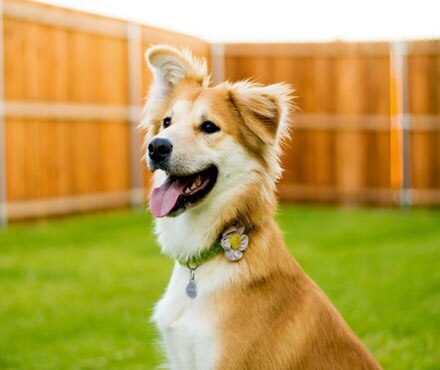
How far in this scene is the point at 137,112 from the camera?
12391mm

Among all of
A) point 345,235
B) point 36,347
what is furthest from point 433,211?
point 36,347

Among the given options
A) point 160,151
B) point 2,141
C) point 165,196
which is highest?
point 2,141

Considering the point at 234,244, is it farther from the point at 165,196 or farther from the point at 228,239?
the point at 165,196

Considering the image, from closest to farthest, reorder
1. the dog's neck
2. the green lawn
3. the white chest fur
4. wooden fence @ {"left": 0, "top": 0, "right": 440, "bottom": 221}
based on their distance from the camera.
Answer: the white chest fur
the dog's neck
the green lawn
wooden fence @ {"left": 0, "top": 0, "right": 440, "bottom": 221}

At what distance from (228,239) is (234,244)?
43mm

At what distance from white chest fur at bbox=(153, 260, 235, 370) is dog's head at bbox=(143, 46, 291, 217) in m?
0.34

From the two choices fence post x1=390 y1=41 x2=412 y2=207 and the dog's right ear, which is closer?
the dog's right ear

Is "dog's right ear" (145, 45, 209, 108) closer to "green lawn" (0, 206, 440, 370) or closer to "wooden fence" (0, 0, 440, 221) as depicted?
"green lawn" (0, 206, 440, 370)

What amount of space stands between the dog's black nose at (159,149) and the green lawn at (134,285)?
2.06m

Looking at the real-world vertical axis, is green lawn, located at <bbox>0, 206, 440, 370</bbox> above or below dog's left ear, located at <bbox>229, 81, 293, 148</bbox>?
below

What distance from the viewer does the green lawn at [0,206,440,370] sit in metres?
5.29

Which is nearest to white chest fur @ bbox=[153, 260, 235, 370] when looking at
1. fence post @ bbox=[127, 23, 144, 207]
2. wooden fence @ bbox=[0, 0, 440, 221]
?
wooden fence @ bbox=[0, 0, 440, 221]

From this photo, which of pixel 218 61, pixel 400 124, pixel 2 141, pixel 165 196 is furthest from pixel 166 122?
pixel 218 61

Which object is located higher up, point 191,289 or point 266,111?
point 266,111
